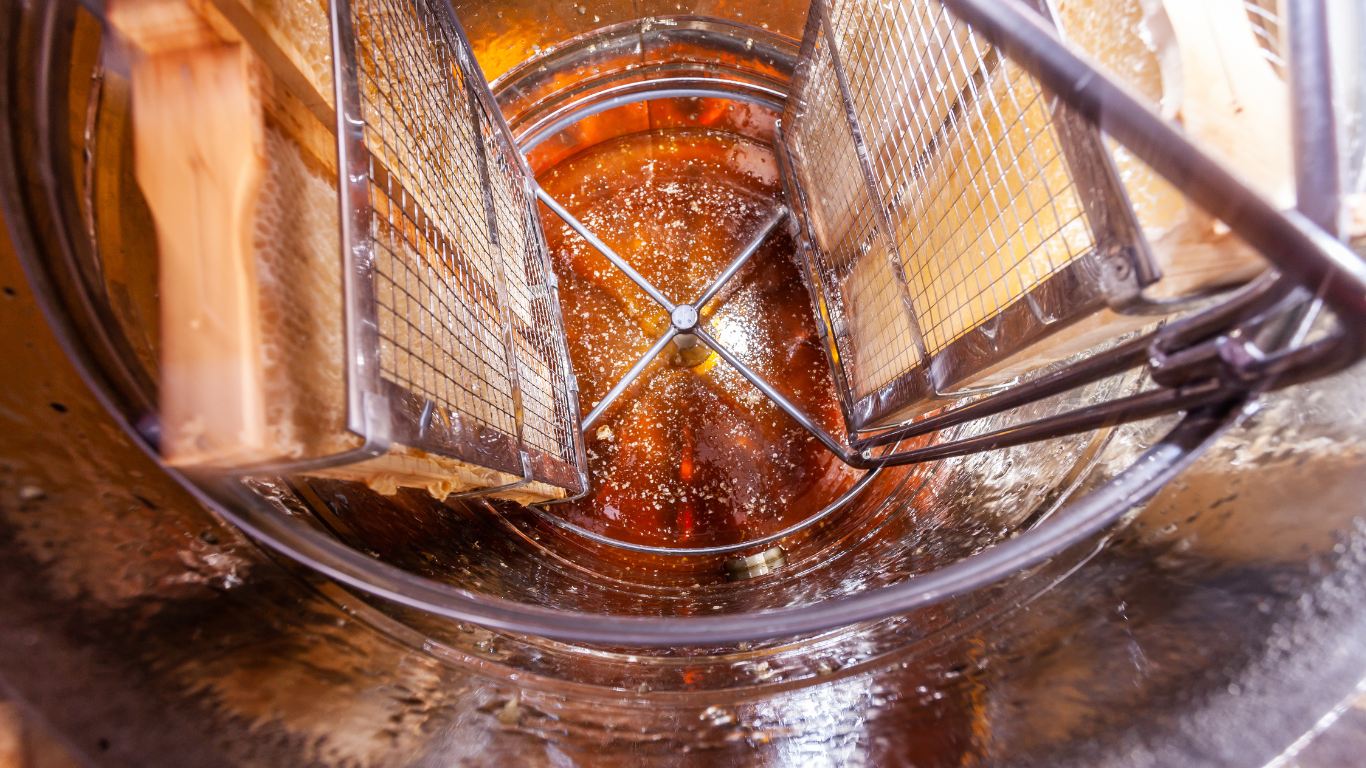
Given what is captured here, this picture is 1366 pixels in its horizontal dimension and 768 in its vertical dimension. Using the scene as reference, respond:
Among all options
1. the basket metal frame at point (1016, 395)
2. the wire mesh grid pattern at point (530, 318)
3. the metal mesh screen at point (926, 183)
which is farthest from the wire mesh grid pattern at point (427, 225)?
the metal mesh screen at point (926, 183)

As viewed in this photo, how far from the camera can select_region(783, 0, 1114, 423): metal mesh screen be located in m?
0.67

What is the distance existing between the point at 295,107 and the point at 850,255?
1.07 metres

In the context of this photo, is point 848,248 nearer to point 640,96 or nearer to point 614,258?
point 614,258

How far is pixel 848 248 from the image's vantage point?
1.33 meters

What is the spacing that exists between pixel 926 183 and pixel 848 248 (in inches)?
16.7

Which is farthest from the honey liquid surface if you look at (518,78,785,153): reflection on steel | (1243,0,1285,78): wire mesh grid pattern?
(1243,0,1285,78): wire mesh grid pattern

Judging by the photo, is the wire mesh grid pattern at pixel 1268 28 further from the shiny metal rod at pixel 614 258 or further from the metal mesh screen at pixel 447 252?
the shiny metal rod at pixel 614 258

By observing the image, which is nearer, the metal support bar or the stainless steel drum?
the metal support bar

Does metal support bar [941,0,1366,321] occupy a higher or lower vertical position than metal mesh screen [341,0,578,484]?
lower

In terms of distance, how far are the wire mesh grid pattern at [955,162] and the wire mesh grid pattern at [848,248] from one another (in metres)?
0.08

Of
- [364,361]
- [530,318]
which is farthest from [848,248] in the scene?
[364,361]

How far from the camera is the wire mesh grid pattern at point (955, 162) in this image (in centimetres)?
66

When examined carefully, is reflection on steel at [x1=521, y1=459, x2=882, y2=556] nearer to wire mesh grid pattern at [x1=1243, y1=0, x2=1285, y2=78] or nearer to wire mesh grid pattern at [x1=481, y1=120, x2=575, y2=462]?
wire mesh grid pattern at [x1=481, y1=120, x2=575, y2=462]

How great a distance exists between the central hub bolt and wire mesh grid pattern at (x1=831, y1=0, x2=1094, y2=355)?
1.93ft
